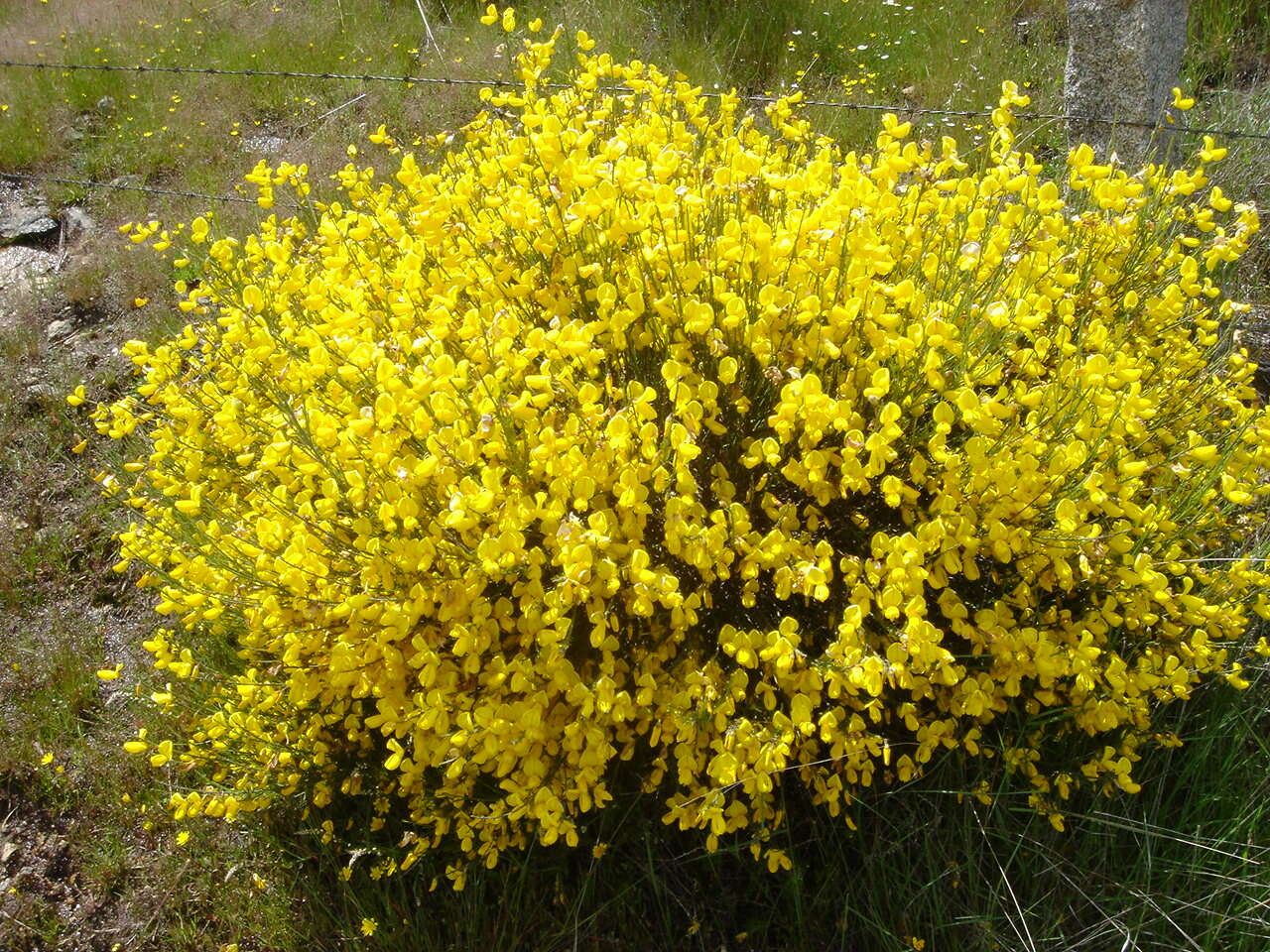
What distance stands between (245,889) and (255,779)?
0.33m

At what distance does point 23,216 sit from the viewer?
207 inches

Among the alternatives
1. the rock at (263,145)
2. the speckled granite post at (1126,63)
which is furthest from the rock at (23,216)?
the speckled granite post at (1126,63)

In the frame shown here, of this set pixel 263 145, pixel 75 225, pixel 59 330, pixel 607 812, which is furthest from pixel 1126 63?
pixel 75 225

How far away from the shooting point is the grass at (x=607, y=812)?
2.15 meters

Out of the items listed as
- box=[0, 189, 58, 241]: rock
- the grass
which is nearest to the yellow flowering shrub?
the grass

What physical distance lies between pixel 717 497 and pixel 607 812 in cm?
86

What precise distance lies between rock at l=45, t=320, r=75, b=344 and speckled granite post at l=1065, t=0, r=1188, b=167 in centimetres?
446

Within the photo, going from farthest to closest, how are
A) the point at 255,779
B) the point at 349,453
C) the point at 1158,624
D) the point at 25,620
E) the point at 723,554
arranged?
the point at 25,620 < the point at 255,779 < the point at 1158,624 < the point at 349,453 < the point at 723,554

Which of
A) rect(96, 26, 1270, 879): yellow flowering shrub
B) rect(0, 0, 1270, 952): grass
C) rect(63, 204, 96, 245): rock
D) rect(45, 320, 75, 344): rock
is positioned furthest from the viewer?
rect(63, 204, 96, 245): rock

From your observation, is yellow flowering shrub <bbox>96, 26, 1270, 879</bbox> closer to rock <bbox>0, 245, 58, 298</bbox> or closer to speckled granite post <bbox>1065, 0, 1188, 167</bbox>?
speckled granite post <bbox>1065, 0, 1188, 167</bbox>

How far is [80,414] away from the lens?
13.1ft

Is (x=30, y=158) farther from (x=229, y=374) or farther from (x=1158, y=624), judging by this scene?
(x=1158, y=624)

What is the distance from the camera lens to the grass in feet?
7.05

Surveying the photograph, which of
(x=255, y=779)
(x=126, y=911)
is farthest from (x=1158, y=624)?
(x=126, y=911)
